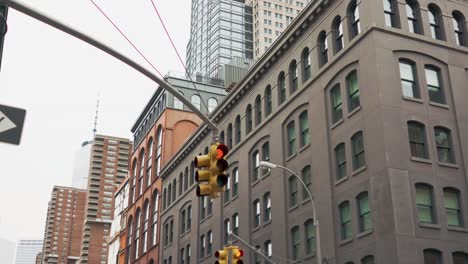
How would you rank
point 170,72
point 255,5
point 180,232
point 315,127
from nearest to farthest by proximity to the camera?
1. point 315,127
2. point 180,232
3. point 170,72
4. point 255,5

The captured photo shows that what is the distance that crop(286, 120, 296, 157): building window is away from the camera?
39.6 metres

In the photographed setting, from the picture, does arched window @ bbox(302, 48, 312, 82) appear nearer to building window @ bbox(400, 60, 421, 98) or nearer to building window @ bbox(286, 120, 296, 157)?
building window @ bbox(286, 120, 296, 157)

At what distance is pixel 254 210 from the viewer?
143 feet

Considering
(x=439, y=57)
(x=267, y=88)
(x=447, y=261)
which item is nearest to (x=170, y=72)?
(x=267, y=88)

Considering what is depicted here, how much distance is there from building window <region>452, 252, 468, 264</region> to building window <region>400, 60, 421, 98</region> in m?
8.07

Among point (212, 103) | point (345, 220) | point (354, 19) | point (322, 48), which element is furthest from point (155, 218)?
point (354, 19)

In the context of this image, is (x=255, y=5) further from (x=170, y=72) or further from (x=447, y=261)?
(x=447, y=261)

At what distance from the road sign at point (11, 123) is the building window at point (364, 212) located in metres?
23.0

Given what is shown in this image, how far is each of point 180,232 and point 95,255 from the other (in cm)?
12254

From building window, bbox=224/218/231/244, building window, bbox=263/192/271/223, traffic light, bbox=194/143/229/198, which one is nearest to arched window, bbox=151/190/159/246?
building window, bbox=224/218/231/244

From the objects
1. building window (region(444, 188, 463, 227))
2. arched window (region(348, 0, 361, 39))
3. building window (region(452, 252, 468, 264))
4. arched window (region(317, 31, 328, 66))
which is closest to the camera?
building window (region(452, 252, 468, 264))

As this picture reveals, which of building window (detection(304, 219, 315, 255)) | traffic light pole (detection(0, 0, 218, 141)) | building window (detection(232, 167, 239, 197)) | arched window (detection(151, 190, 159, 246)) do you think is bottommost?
traffic light pole (detection(0, 0, 218, 141))

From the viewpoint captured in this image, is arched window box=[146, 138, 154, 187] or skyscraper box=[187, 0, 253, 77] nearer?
arched window box=[146, 138, 154, 187]

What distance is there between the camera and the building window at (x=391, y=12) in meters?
33.6
